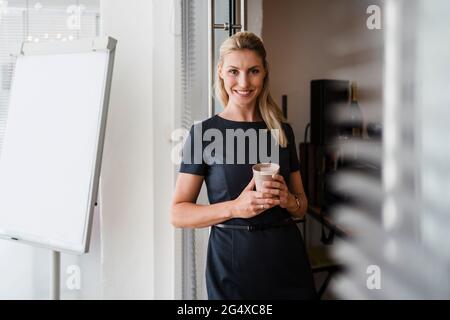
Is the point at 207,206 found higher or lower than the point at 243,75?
lower

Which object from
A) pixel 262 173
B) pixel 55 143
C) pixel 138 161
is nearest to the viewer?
pixel 262 173

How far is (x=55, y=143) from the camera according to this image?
1.36 m

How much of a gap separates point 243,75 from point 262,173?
0.24 meters

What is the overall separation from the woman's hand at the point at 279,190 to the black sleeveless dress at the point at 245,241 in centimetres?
4

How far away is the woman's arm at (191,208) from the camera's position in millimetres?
1010

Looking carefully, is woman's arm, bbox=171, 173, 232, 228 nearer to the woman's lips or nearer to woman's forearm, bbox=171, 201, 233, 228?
woman's forearm, bbox=171, 201, 233, 228

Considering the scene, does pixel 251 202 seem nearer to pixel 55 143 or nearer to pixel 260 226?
pixel 260 226

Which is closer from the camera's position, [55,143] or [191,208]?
[191,208]

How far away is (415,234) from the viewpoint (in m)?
1.02

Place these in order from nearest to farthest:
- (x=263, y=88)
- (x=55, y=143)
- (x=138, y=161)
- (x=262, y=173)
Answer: (x=262, y=173) < (x=263, y=88) < (x=55, y=143) < (x=138, y=161)

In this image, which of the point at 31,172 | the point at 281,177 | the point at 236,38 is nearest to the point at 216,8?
the point at 236,38

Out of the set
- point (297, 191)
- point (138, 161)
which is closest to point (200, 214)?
point (297, 191)

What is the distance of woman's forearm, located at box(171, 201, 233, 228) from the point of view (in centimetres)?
99
